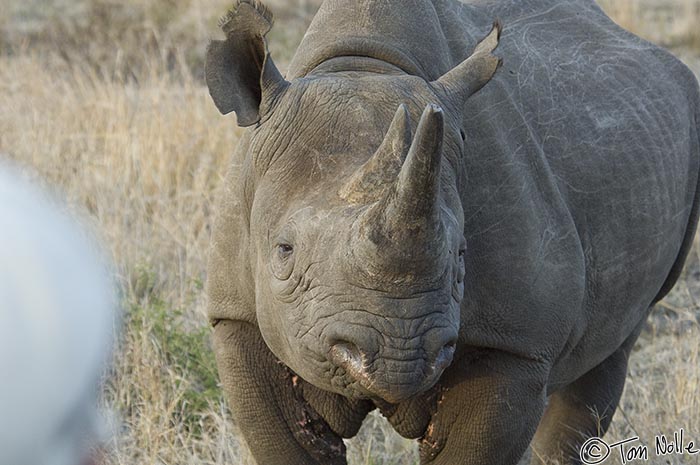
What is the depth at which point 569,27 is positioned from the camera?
4520 millimetres

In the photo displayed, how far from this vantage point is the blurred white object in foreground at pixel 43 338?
34.2 inches

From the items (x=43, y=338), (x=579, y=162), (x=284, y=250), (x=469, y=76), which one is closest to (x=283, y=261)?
(x=284, y=250)

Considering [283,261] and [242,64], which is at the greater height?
[242,64]

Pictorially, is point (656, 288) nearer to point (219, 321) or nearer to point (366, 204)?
point (219, 321)

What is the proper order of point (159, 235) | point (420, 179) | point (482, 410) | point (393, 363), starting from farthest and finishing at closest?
point (159, 235) → point (482, 410) → point (393, 363) → point (420, 179)

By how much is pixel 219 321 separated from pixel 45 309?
260 centimetres

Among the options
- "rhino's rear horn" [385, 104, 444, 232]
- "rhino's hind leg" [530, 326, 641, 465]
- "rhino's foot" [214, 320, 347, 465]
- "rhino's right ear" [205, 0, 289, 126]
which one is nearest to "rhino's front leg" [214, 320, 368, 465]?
"rhino's foot" [214, 320, 347, 465]

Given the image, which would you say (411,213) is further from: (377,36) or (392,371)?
(377,36)

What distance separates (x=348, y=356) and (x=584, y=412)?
2.61 m

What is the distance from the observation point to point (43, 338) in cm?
88

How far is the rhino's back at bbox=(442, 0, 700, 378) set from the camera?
339 centimetres

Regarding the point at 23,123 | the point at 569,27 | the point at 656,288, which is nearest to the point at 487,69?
the point at 569,27

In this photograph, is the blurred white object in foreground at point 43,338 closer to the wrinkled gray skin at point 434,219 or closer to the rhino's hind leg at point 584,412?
the wrinkled gray skin at point 434,219
